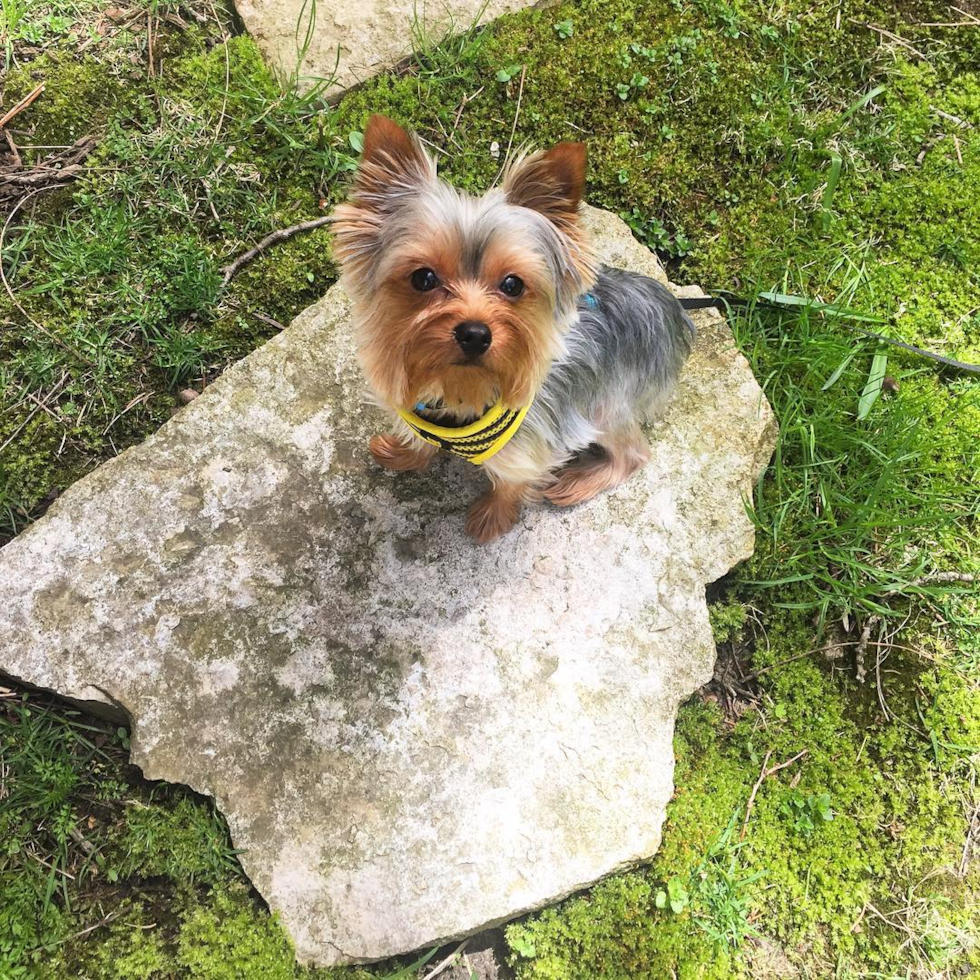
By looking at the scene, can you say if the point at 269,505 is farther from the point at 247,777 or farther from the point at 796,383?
the point at 796,383

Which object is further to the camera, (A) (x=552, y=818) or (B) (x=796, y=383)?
(B) (x=796, y=383)

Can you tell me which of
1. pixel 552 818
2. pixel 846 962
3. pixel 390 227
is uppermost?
pixel 390 227

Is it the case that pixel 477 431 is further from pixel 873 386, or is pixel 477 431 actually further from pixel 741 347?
pixel 873 386

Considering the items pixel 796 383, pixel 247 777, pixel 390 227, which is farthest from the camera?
pixel 796 383

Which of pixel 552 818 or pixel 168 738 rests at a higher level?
pixel 168 738

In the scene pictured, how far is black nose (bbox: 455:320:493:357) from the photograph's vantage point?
7.86ft

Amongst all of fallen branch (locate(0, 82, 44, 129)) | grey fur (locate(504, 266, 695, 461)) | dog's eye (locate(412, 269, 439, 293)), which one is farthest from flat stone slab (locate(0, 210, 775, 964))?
fallen branch (locate(0, 82, 44, 129))

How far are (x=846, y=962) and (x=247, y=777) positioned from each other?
274cm

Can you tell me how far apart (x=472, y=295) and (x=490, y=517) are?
121 centimetres

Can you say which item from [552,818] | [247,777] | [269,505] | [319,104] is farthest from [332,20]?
[552,818]

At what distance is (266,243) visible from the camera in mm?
4074

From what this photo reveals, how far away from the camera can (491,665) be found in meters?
3.28

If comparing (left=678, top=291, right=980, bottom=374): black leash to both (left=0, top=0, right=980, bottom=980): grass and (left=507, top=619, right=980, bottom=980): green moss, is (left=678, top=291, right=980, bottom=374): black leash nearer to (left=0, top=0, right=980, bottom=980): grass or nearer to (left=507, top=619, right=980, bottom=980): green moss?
(left=0, top=0, right=980, bottom=980): grass

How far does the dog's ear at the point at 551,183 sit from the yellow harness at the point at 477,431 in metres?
0.72
